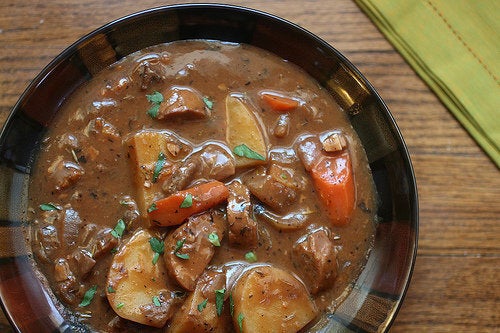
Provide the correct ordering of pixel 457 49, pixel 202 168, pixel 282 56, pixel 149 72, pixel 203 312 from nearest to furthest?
pixel 203 312, pixel 202 168, pixel 149 72, pixel 282 56, pixel 457 49

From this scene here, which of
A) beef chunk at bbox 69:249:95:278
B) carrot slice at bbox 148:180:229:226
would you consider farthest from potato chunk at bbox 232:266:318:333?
beef chunk at bbox 69:249:95:278

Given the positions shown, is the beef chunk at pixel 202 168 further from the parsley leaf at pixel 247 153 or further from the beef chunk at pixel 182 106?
the beef chunk at pixel 182 106

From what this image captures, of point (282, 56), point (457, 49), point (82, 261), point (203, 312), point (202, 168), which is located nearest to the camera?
point (203, 312)

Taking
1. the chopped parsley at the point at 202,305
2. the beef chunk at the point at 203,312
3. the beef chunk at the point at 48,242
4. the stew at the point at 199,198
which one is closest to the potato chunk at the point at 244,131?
the stew at the point at 199,198

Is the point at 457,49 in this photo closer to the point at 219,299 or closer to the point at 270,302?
the point at 270,302

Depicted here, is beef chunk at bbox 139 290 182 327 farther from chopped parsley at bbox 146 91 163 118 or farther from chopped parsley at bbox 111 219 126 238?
chopped parsley at bbox 146 91 163 118

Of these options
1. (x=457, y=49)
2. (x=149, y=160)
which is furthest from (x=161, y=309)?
(x=457, y=49)

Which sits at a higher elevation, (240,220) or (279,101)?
(279,101)

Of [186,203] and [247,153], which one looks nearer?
[186,203]

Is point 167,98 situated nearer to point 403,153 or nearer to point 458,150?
point 403,153
